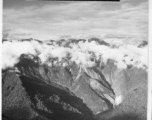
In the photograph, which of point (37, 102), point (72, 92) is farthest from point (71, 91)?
point (37, 102)

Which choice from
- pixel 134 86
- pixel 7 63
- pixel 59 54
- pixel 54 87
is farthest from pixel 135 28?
pixel 7 63

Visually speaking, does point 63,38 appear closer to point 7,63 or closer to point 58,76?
point 58,76

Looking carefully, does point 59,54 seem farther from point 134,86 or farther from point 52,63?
point 134,86

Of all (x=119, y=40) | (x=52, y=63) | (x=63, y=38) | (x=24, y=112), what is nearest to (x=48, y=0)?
(x=63, y=38)

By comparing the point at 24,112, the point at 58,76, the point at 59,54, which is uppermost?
the point at 59,54

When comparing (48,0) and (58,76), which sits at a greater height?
(48,0)

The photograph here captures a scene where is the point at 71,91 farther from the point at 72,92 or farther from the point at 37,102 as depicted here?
the point at 37,102
